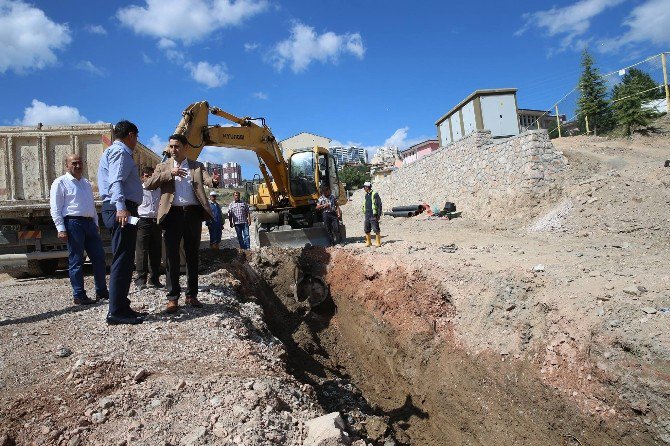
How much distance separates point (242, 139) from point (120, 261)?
5.08 meters

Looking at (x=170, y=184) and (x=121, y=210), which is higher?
(x=170, y=184)

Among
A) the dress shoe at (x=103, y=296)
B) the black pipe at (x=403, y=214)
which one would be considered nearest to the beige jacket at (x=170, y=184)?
the dress shoe at (x=103, y=296)

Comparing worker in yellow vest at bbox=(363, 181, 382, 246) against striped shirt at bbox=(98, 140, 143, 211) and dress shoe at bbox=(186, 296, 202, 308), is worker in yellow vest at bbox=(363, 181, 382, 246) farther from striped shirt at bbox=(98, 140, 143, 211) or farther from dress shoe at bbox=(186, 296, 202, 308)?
striped shirt at bbox=(98, 140, 143, 211)

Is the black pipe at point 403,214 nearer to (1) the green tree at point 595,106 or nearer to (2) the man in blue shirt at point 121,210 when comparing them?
(1) the green tree at point 595,106

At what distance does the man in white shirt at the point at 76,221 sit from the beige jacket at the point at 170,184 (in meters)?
1.02

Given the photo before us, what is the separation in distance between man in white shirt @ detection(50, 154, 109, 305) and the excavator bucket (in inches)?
194

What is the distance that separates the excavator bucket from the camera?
930 cm

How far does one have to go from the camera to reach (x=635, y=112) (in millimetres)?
15188

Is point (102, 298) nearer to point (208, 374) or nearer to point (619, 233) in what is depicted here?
point (208, 374)

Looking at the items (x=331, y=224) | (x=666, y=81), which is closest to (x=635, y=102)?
(x=666, y=81)

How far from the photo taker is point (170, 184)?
382cm

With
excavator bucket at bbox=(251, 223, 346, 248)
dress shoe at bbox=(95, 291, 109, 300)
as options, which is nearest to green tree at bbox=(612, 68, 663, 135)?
excavator bucket at bbox=(251, 223, 346, 248)

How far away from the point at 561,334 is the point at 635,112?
50.2 feet

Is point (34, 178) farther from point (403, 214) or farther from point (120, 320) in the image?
point (403, 214)
